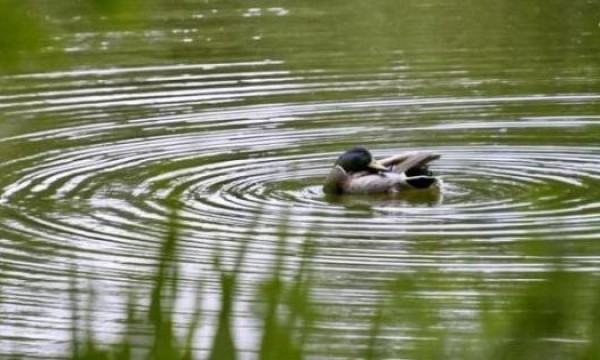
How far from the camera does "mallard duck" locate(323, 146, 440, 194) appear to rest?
479 inches

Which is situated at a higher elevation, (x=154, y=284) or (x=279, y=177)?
(x=154, y=284)

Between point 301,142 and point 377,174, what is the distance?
1.70 m

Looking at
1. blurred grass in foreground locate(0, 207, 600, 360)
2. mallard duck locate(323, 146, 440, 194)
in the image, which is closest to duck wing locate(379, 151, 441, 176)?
mallard duck locate(323, 146, 440, 194)

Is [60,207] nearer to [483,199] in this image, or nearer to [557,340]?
[483,199]

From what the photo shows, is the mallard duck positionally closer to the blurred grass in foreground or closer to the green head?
the green head

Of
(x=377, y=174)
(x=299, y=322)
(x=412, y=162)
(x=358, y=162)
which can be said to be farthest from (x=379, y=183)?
(x=299, y=322)

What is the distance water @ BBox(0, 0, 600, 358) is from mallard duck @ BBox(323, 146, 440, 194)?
166 millimetres

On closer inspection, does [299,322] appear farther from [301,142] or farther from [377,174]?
[301,142]

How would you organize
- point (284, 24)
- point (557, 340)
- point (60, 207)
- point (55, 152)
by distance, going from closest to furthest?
point (557, 340), point (60, 207), point (55, 152), point (284, 24)

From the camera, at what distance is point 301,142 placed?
1403cm

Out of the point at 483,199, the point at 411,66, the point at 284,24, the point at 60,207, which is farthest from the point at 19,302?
the point at 284,24

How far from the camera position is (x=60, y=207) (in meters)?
11.6

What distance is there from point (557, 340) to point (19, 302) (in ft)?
19.8

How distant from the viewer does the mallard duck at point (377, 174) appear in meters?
12.2
